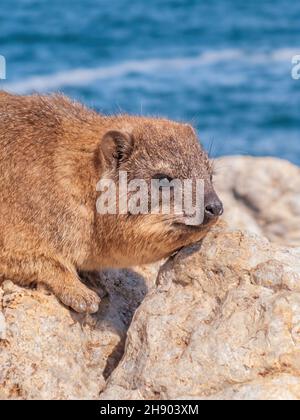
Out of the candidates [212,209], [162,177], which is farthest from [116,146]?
[212,209]

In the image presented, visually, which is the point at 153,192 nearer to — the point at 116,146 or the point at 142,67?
the point at 116,146

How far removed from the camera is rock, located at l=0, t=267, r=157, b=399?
7.75 metres

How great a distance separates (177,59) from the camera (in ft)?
116

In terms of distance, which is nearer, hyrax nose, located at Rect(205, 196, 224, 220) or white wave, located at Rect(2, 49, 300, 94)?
hyrax nose, located at Rect(205, 196, 224, 220)

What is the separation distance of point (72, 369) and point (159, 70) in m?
A: 27.1

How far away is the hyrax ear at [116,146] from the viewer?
8680 millimetres

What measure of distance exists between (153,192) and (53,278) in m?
1.15

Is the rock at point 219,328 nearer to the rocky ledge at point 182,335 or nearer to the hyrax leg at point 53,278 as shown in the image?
the rocky ledge at point 182,335

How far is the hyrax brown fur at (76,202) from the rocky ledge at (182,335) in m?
0.23

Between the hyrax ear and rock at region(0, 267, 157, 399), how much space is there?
51.7 inches

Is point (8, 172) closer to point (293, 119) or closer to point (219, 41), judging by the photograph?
point (293, 119)

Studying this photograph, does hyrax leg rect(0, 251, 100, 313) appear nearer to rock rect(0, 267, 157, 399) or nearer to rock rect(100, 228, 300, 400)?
rock rect(0, 267, 157, 399)

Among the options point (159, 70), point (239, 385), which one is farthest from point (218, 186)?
point (159, 70)

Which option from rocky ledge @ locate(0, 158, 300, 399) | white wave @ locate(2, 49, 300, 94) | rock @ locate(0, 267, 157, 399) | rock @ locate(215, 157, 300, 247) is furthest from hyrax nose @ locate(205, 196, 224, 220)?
white wave @ locate(2, 49, 300, 94)
